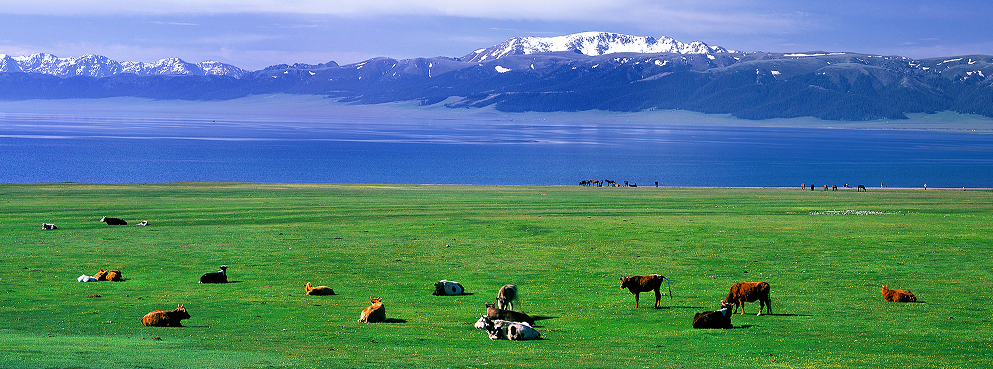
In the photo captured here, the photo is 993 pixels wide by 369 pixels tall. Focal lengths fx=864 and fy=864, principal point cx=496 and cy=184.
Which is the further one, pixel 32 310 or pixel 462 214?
pixel 462 214

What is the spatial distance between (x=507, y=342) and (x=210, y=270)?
49.7ft

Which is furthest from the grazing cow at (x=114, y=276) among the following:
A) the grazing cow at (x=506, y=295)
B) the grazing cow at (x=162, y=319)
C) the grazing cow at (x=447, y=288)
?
the grazing cow at (x=506, y=295)

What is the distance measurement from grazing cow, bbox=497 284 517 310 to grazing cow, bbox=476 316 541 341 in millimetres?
1809

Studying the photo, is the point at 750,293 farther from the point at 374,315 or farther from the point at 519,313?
the point at 374,315

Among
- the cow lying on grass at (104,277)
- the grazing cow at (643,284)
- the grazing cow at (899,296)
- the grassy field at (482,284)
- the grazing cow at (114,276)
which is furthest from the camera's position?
the grazing cow at (114,276)

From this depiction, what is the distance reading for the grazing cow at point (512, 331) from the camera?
1767 cm

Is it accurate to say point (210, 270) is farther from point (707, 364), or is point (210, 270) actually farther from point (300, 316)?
point (707, 364)

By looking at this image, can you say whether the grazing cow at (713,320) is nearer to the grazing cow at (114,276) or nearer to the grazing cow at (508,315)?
the grazing cow at (508,315)

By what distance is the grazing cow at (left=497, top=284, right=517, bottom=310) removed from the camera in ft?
64.7

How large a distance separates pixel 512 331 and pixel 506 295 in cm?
218

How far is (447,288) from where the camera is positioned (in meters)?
23.7

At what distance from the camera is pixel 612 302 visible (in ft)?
74.7

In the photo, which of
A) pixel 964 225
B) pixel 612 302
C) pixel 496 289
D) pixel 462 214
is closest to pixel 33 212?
pixel 462 214

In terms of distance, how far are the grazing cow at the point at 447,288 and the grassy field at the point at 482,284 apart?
80 cm
